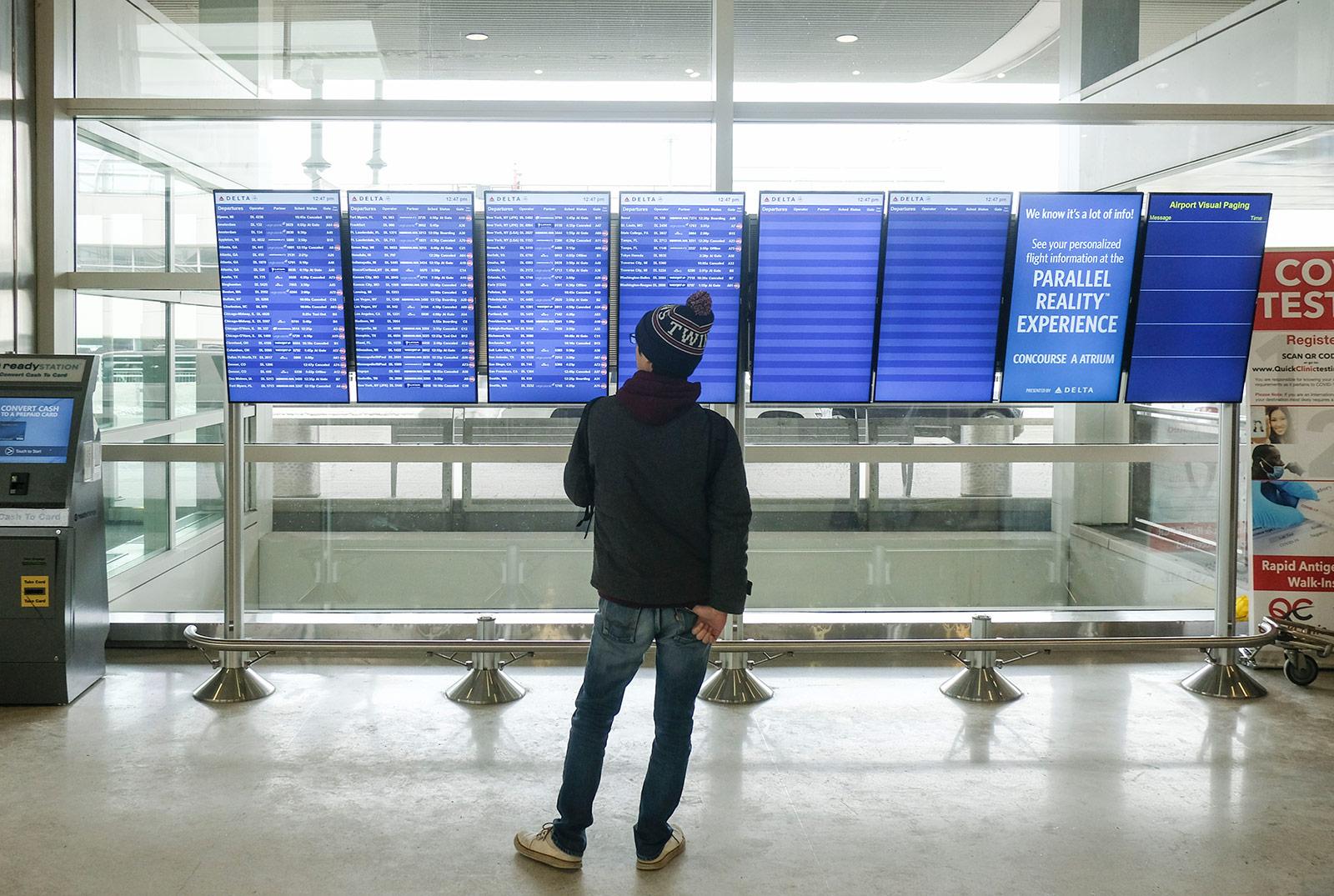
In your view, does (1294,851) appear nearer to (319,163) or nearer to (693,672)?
(693,672)

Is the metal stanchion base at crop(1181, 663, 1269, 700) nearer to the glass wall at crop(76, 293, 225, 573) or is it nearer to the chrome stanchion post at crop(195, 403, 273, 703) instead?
the chrome stanchion post at crop(195, 403, 273, 703)

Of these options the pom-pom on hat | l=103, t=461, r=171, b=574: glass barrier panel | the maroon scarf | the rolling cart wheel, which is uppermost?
the pom-pom on hat

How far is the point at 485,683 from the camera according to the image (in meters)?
4.43

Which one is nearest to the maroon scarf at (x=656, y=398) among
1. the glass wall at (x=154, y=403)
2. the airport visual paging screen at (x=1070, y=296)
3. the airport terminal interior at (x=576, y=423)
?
the airport terminal interior at (x=576, y=423)

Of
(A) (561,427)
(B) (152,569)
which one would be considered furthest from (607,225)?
(B) (152,569)

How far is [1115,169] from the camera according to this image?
5.44 m

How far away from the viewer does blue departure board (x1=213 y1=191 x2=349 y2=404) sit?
14.0 ft

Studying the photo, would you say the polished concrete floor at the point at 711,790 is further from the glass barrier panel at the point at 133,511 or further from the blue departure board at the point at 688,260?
the blue departure board at the point at 688,260

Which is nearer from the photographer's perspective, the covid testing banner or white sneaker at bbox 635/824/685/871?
white sneaker at bbox 635/824/685/871

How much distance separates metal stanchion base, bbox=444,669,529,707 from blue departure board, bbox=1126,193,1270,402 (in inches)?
119

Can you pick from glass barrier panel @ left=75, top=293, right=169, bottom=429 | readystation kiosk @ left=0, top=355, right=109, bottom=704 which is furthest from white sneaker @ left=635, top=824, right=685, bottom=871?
glass barrier panel @ left=75, top=293, right=169, bottom=429

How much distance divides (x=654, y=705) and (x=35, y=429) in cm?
A: 310

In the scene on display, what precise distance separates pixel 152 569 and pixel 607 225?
317cm

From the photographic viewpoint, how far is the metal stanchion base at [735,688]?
14.5 feet
